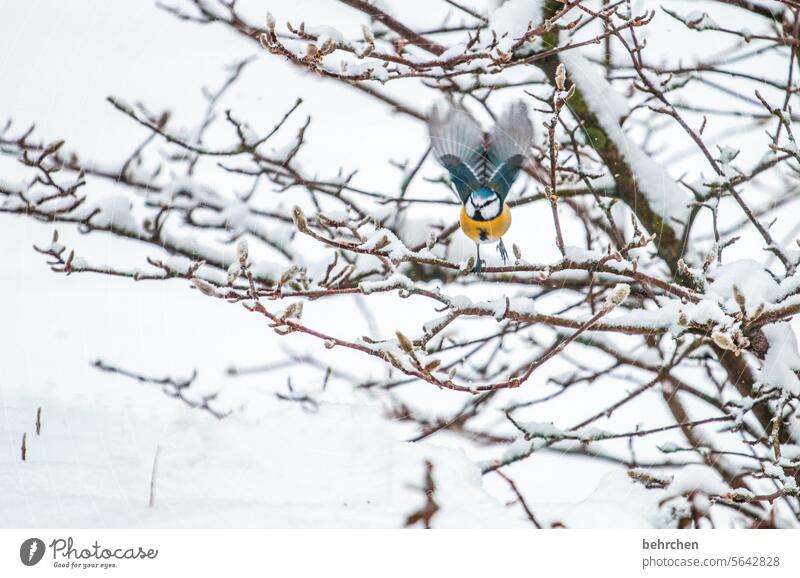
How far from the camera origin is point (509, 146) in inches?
47.1

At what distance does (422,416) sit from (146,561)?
672 mm

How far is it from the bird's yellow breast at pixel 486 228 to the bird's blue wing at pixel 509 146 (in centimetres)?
5

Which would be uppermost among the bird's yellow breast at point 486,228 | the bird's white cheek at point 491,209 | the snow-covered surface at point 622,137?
the snow-covered surface at point 622,137

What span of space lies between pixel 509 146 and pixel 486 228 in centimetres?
19

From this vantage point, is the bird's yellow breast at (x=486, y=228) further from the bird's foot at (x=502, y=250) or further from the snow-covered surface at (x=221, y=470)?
the snow-covered surface at (x=221, y=470)

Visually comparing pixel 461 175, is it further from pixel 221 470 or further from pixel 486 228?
pixel 221 470

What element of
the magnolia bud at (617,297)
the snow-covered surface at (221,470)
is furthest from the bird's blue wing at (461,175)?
the snow-covered surface at (221,470)

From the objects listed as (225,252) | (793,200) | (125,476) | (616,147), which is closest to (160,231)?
(225,252)

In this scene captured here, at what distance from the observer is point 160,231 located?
1.44 metres

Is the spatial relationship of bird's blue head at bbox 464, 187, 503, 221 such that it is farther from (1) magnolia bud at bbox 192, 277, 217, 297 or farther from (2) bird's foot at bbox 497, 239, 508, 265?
(1) magnolia bud at bbox 192, 277, 217, 297

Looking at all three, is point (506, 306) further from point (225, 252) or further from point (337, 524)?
point (225, 252)

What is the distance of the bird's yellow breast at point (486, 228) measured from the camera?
108 centimetres

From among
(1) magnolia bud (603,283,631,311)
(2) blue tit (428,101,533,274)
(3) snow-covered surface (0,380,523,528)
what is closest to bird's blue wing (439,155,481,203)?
(2) blue tit (428,101,533,274)

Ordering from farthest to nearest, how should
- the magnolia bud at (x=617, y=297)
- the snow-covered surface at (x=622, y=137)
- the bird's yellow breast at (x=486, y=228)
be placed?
1. the snow-covered surface at (x=622, y=137)
2. the bird's yellow breast at (x=486, y=228)
3. the magnolia bud at (x=617, y=297)
